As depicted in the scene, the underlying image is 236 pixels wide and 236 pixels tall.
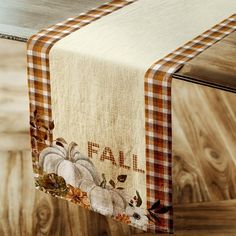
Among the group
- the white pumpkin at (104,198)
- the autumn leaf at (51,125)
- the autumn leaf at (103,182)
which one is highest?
the autumn leaf at (51,125)

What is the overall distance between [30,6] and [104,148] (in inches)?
13.8

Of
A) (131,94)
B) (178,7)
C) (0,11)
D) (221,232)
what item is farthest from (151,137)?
(0,11)

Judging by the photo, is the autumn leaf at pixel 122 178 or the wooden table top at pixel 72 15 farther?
the autumn leaf at pixel 122 178

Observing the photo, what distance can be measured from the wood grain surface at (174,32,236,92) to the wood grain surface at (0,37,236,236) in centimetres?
1

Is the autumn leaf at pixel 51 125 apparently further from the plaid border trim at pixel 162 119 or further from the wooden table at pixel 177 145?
the plaid border trim at pixel 162 119

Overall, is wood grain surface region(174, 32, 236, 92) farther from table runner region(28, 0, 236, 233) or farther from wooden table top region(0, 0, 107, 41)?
wooden table top region(0, 0, 107, 41)

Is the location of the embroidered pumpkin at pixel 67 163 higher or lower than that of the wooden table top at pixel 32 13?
lower

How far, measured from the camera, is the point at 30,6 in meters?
1.60

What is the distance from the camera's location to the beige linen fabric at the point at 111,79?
53.9 inches

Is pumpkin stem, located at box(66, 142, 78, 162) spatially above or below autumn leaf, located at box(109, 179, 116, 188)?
above

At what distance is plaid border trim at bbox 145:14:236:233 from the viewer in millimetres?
1337

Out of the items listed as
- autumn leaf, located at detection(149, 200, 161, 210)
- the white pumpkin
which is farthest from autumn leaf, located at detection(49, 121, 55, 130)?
autumn leaf, located at detection(149, 200, 161, 210)

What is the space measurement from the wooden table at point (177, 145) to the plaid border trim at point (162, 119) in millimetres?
14

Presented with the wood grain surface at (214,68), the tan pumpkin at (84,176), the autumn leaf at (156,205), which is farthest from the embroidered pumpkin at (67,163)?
the wood grain surface at (214,68)
